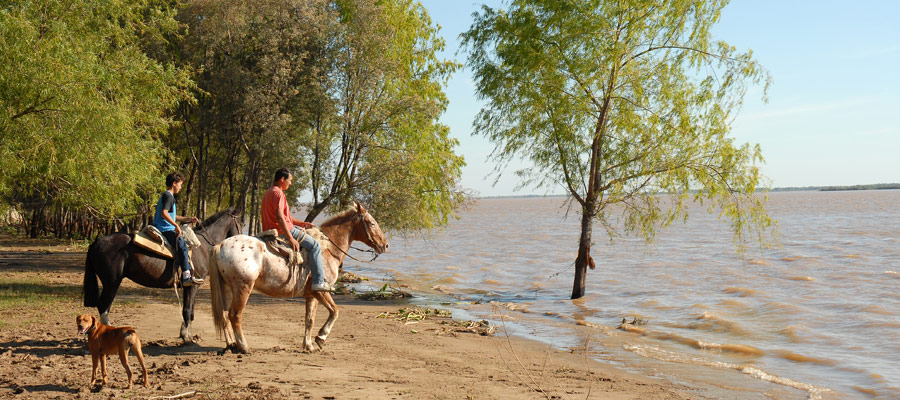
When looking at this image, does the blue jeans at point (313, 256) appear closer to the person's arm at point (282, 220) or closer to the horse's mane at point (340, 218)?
the person's arm at point (282, 220)

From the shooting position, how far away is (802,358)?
1180 centimetres

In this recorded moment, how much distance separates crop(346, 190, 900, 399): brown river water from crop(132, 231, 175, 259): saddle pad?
6.98 metres

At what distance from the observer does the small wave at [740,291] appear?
2007cm

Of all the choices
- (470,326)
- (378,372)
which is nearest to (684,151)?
(470,326)

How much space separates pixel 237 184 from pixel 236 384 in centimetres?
2496

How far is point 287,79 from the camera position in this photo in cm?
2097

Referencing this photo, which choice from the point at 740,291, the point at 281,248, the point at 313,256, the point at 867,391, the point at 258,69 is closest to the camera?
the point at 281,248

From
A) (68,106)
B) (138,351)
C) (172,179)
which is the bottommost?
(138,351)

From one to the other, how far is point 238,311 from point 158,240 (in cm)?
180

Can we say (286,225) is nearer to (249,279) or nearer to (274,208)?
(274,208)

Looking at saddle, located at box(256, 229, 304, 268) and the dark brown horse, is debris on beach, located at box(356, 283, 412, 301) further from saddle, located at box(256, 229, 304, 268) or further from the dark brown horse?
saddle, located at box(256, 229, 304, 268)

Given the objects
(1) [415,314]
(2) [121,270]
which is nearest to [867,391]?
(1) [415,314]

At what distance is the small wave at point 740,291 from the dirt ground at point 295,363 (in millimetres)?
10532

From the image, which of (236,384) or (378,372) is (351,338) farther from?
(236,384)
